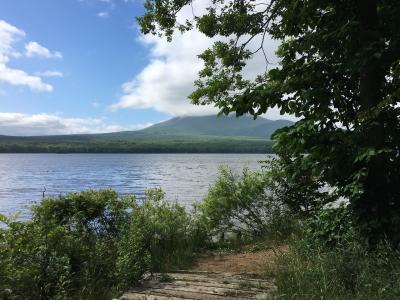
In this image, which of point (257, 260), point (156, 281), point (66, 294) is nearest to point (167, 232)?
point (257, 260)

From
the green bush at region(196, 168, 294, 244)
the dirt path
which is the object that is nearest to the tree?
the dirt path

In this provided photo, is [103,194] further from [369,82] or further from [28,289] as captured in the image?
[369,82]

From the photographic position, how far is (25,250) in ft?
21.7

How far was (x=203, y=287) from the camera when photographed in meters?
6.39

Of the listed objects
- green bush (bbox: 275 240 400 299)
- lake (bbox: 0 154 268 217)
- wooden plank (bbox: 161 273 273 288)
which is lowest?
lake (bbox: 0 154 268 217)

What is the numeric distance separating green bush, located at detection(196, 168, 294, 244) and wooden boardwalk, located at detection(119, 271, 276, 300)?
5388 millimetres

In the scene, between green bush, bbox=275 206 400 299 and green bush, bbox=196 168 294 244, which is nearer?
green bush, bbox=275 206 400 299

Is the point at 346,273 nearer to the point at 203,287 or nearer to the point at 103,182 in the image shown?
the point at 203,287

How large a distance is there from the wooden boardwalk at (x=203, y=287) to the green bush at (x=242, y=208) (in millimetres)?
5388

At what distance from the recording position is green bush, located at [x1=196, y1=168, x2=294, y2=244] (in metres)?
12.6

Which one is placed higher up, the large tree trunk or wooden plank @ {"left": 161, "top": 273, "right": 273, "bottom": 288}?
the large tree trunk

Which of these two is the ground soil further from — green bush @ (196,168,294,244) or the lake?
the lake

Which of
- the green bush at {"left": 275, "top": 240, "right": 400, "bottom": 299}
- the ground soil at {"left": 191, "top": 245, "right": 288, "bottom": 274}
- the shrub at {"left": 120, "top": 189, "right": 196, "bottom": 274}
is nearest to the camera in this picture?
the green bush at {"left": 275, "top": 240, "right": 400, "bottom": 299}

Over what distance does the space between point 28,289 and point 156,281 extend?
6.60ft
